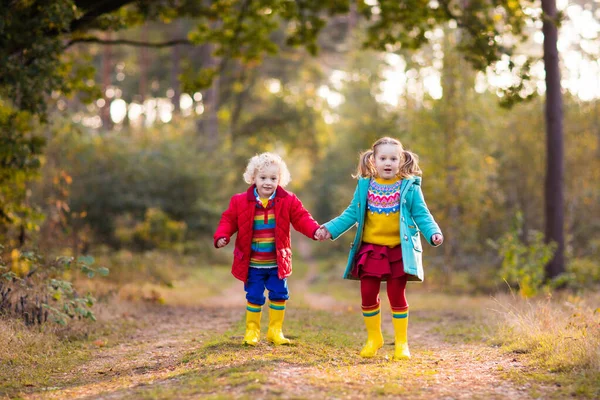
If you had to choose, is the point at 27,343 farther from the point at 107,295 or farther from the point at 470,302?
the point at 470,302

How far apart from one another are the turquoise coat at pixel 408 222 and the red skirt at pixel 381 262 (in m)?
0.11

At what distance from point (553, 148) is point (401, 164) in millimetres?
7144

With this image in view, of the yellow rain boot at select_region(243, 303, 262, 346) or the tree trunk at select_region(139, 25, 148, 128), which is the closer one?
the yellow rain boot at select_region(243, 303, 262, 346)

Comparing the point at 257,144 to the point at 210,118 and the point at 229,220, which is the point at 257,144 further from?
the point at 229,220

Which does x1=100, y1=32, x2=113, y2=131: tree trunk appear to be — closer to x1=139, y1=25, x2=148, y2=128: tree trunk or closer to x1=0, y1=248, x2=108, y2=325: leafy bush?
x1=139, y1=25, x2=148, y2=128: tree trunk

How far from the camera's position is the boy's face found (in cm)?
655

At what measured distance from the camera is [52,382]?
577 cm

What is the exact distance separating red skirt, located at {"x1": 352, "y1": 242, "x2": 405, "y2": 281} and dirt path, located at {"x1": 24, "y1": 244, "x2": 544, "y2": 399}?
788 mm

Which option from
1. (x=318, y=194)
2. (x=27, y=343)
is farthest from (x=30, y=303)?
(x=318, y=194)

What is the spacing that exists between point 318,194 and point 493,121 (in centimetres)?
Answer: 1940

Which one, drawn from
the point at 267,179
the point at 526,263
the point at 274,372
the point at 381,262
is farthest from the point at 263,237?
the point at 526,263

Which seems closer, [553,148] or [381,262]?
[381,262]

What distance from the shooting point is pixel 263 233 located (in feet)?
21.6

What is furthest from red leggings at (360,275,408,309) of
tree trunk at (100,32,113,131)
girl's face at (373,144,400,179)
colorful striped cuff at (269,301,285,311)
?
tree trunk at (100,32,113,131)
